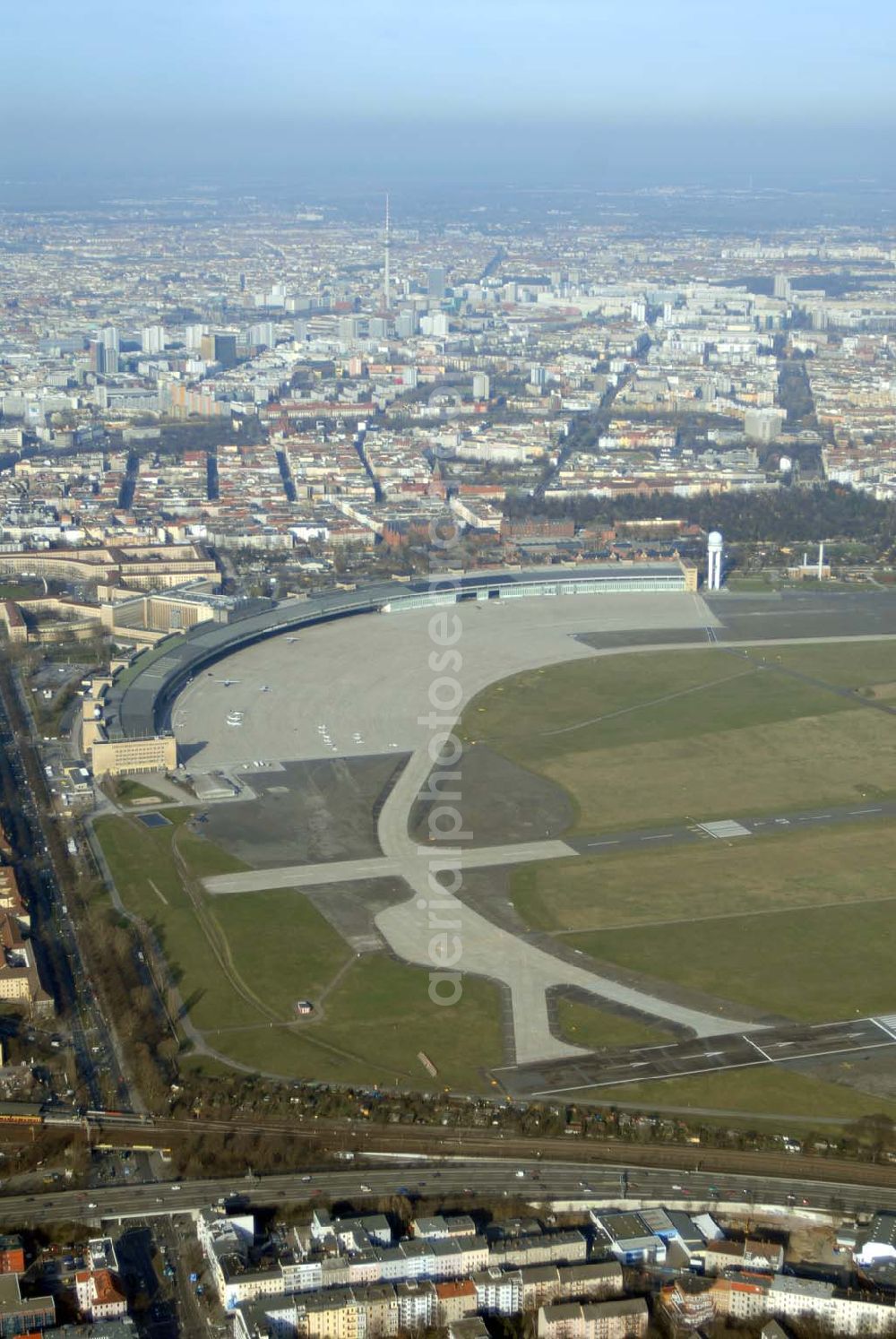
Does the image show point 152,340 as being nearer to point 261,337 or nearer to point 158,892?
point 261,337

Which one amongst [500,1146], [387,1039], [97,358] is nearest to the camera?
[500,1146]

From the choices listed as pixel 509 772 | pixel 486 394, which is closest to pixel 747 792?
pixel 509 772

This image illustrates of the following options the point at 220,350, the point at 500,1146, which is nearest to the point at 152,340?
the point at 220,350

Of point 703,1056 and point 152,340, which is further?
point 152,340

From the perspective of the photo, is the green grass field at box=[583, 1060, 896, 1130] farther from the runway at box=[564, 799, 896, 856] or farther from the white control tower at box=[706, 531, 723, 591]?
the white control tower at box=[706, 531, 723, 591]

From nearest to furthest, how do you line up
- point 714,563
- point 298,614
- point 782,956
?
1. point 782,956
2. point 298,614
3. point 714,563

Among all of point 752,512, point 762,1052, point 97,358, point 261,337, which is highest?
point 762,1052

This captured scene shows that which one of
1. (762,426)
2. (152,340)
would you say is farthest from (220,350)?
(762,426)

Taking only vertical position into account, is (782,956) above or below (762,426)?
above

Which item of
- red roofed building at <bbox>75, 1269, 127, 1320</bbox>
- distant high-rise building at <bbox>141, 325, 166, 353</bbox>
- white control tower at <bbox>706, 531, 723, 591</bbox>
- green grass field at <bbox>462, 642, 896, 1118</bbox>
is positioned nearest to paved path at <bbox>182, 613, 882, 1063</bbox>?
green grass field at <bbox>462, 642, 896, 1118</bbox>
